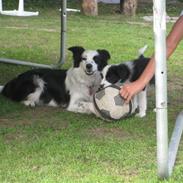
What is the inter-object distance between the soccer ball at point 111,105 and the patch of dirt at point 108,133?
0.79 feet

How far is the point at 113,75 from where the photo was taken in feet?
20.2

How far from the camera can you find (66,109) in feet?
22.3

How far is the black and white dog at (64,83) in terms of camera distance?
698 centimetres

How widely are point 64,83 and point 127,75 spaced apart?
114 centimetres

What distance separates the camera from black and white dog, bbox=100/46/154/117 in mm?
6148

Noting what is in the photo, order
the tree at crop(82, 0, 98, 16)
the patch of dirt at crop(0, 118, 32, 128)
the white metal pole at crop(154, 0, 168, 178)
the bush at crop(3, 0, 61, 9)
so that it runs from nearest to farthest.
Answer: the white metal pole at crop(154, 0, 168, 178)
the patch of dirt at crop(0, 118, 32, 128)
the tree at crop(82, 0, 98, 16)
the bush at crop(3, 0, 61, 9)

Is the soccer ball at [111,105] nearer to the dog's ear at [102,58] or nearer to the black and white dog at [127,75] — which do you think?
the black and white dog at [127,75]

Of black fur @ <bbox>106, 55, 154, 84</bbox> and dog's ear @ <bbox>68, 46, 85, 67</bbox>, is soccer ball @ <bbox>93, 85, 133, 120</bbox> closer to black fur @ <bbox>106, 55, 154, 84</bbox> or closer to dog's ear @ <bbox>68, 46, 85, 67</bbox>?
black fur @ <bbox>106, 55, 154, 84</bbox>

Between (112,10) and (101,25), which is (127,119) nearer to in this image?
(101,25)

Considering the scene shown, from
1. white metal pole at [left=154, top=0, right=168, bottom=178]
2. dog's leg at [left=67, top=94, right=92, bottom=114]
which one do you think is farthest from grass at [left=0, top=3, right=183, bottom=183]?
white metal pole at [left=154, top=0, right=168, bottom=178]

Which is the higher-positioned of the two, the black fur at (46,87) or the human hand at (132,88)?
the human hand at (132,88)

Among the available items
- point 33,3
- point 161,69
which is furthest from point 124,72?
point 33,3

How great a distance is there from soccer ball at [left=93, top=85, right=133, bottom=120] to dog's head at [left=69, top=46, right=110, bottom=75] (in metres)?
0.93

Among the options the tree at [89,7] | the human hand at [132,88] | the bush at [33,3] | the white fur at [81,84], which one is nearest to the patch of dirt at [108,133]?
the human hand at [132,88]
